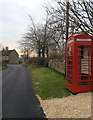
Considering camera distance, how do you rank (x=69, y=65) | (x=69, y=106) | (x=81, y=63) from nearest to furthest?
(x=69, y=106) < (x=81, y=63) < (x=69, y=65)

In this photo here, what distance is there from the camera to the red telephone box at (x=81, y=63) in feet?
42.0

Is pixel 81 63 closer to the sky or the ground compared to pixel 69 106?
closer to the sky

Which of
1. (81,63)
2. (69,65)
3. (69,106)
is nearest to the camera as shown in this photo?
(69,106)

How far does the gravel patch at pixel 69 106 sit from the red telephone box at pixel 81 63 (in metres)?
0.55

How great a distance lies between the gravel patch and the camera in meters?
8.91

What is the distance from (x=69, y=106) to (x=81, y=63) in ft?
11.0

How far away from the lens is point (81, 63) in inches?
514

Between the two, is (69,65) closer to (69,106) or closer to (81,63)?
(81,63)

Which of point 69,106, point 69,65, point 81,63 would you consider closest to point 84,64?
point 81,63

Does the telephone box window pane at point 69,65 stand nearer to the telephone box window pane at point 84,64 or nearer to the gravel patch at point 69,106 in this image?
the telephone box window pane at point 84,64

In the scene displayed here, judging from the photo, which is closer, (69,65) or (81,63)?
(81,63)

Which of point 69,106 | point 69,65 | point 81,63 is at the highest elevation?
point 81,63

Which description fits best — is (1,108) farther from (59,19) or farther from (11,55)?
(11,55)

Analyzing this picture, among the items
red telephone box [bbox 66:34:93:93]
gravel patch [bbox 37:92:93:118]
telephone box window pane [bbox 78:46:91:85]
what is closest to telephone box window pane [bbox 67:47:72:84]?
red telephone box [bbox 66:34:93:93]
